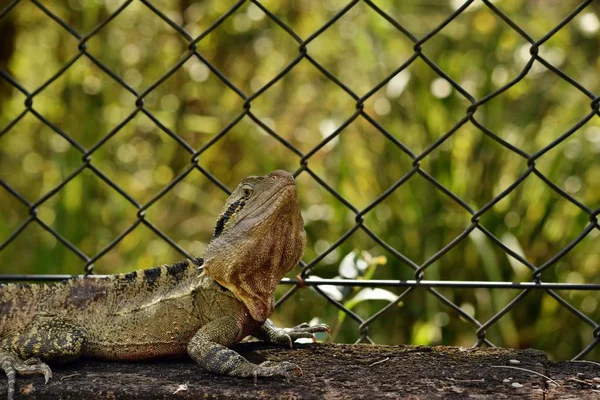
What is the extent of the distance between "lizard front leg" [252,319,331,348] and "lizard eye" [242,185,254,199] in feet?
1.78

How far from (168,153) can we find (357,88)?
5.40 feet

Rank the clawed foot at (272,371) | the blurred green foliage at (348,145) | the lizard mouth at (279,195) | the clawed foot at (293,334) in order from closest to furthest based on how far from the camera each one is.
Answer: the clawed foot at (272,371), the lizard mouth at (279,195), the clawed foot at (293,334), the blurred green foliage at (348,145)

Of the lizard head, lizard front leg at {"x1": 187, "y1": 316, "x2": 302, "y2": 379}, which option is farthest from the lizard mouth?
lizard front leg at {"x1": 187, "y1": 316, "x2": 302, "y2": 379}

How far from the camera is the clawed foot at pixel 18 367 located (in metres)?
2.83

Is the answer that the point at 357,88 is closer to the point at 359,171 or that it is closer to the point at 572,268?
the point at 359,171

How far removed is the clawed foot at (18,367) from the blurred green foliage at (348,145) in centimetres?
119

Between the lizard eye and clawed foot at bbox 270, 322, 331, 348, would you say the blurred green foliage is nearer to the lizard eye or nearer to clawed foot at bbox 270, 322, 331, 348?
clawed foot at bbox 270, 322, 331, 348

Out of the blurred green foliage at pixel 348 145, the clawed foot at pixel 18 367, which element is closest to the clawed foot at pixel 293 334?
the blurred green foliage at pixel 348 145

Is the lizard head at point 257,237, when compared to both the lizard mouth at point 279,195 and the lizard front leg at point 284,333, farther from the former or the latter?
the lizard front leg at point 284,333

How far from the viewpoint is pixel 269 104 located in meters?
7.23

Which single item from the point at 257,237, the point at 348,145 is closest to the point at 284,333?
the point at 257,237

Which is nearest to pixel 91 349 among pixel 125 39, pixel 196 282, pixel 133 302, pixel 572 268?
pixel 133 302

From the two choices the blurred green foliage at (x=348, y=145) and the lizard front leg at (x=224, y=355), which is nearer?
the lizard front leg at (x=224, y=355)

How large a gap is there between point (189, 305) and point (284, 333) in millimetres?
368
